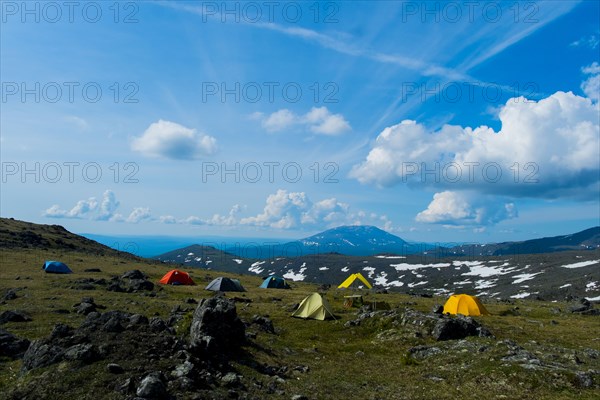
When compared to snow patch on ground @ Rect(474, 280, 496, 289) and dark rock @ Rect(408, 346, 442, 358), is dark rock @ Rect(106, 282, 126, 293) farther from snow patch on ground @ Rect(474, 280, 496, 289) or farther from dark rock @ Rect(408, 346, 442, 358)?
snow patch on ground @ Rect(474, 280, 496, 289)

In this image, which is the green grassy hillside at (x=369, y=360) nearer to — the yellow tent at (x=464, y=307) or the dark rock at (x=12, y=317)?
the dark rock at (x=12, y=317)

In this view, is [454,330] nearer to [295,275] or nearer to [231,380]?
[231,380]

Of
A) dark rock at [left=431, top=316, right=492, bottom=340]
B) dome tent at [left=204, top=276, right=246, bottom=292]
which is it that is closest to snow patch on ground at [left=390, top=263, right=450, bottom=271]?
dome tent at [left=204, top=276, right=246, bottom=292]

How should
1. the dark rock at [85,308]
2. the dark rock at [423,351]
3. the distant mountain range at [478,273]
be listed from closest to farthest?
the dark rock at [423,351], the dark rock at [85,308], the distant mountain range at [478,273]

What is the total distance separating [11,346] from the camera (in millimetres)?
18359

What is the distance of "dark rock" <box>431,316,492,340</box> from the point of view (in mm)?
24734

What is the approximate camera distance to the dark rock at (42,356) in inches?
574

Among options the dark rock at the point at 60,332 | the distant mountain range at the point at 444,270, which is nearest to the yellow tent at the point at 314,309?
the dark rock at the point at 60,332

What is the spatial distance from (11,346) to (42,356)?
5.49 meters

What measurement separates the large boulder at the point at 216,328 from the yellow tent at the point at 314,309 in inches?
495

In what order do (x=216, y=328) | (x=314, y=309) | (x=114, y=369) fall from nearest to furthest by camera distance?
(x=114, y=369), (x=216, y=328), (x=314, y=309)

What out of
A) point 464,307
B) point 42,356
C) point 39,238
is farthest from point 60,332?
point 39,238

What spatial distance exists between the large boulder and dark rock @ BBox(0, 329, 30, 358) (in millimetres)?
8181

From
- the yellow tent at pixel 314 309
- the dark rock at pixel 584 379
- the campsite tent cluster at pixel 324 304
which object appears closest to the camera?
the dark rock at pixel 584 379
